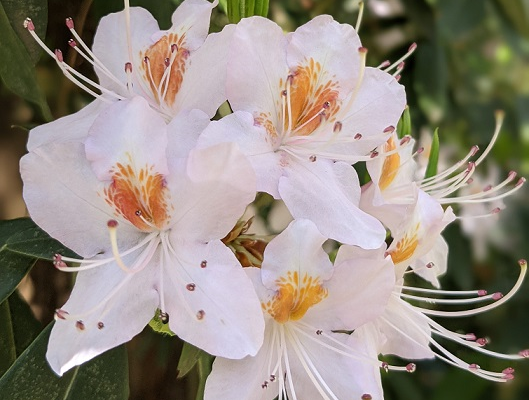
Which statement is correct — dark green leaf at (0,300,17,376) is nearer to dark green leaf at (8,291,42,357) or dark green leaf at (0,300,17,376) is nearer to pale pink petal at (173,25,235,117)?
dark green leaf at (8,291,42,357)

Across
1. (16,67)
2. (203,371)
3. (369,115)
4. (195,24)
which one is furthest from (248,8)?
(203,371)

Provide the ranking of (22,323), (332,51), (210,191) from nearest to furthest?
(210,191) → (332,51) → (22,323)

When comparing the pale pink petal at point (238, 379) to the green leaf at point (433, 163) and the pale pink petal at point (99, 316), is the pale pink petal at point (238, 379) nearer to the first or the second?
the pale pink petal at point (99, 316)

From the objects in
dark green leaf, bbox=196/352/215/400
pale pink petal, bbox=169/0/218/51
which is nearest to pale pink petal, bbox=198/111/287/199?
pale pink petal, bbox=169/0/218/51

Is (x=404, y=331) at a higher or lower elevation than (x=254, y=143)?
lower

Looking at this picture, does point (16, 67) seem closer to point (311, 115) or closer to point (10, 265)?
point (10, 265)

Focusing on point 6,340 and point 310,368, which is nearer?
point 310,368

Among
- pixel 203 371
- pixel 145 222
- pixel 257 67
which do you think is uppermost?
pixel 257 67

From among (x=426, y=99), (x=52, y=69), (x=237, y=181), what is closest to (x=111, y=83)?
(x=237, y=181)
